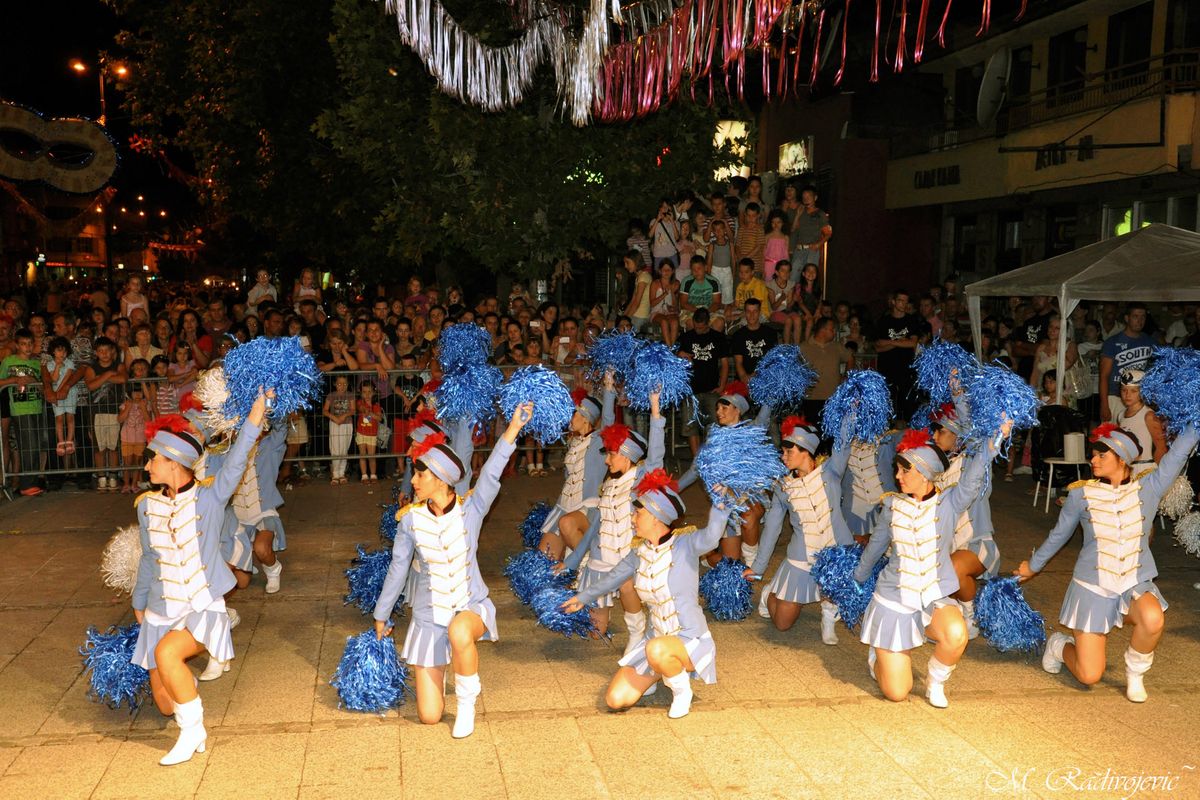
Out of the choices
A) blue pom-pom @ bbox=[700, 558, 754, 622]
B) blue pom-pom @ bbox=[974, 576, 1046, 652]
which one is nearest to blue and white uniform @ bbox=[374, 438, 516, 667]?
blue pom-pom @ bbox=[700, 558, 754, 622]

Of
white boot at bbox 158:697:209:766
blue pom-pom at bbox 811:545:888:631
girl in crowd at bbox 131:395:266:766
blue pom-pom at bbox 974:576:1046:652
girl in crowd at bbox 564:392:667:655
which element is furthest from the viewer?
girl in crowd at bbox 564:392:667:655

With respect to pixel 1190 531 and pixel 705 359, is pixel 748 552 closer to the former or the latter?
pixel 1190 531

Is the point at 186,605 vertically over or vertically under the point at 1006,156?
under

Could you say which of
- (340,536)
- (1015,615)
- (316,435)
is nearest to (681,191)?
(316,435)

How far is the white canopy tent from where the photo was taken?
9352 millimetres

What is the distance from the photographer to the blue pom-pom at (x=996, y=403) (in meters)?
5.65

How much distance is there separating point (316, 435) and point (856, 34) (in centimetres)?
1249

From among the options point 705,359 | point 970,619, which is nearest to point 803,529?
point 970,619

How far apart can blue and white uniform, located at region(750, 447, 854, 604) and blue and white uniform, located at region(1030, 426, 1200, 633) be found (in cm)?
128

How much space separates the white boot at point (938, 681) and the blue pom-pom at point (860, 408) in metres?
1.77

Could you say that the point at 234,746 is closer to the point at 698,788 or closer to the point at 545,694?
the point at 545,694

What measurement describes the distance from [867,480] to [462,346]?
315 centimetres

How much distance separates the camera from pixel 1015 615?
610 centimetres

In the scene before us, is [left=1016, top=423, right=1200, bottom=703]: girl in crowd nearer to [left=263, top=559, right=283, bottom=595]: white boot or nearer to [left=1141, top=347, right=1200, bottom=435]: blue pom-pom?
[left=1141, top=347, right=1200, bottom=435]: blue pom-pom
